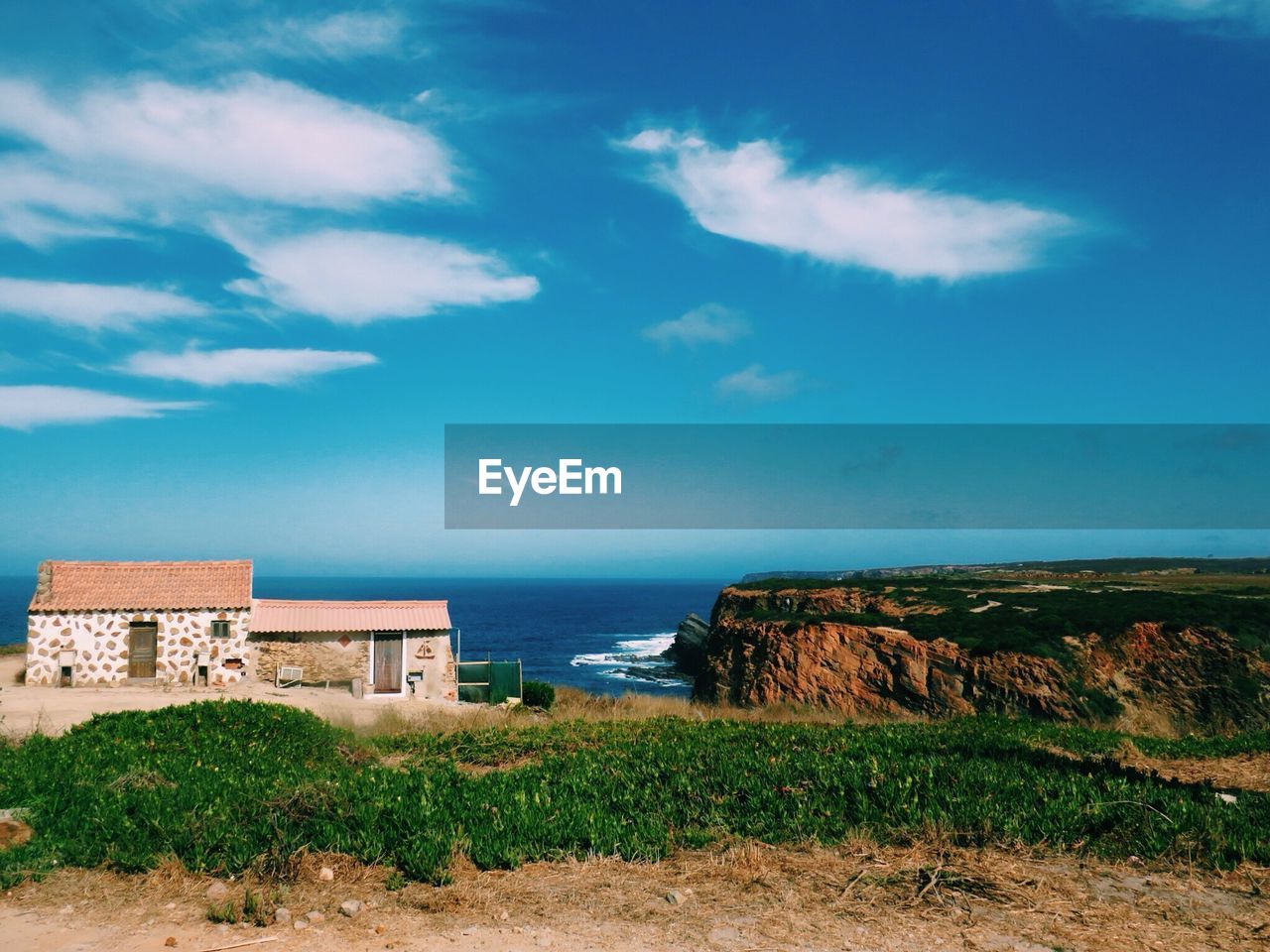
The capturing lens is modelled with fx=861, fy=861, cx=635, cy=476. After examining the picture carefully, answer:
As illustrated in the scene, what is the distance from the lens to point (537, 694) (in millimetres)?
23547

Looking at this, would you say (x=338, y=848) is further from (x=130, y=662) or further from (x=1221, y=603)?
(x=1221, y=603)

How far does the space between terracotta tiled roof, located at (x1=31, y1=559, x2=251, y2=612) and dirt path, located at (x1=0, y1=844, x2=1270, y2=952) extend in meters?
19.1

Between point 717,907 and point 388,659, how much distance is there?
20798 millimetres

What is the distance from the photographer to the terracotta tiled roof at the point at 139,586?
885 inches

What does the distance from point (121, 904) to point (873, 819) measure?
5545 mm

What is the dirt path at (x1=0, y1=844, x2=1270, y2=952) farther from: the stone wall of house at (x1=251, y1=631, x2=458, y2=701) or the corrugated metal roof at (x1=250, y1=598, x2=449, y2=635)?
the stone wall of house at (x1=251, y1=631, x2=458, y2=701)

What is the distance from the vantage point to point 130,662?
897 inches

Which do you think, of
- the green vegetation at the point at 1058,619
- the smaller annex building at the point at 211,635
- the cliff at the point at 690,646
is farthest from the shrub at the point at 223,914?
the cliff at the point at 690,646

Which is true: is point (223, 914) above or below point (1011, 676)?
above

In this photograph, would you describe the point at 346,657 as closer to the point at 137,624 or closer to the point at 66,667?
the point at 137,624

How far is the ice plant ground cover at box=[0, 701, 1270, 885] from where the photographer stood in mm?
6406

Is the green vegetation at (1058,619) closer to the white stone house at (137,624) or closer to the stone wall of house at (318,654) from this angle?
the stone wall of house at (318,654)

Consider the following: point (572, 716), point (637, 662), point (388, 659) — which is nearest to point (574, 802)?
point (572, 716)

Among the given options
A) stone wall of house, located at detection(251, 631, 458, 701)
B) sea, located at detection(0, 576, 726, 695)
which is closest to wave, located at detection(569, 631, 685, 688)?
sea, located at detection(0, 576, 726, 695)
